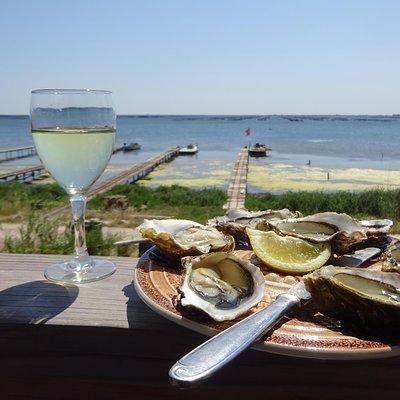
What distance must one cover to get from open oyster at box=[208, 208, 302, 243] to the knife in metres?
0.42

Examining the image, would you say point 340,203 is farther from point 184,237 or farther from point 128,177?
point 184,237

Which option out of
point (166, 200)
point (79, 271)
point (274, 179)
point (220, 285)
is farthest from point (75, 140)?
point (274, 179)

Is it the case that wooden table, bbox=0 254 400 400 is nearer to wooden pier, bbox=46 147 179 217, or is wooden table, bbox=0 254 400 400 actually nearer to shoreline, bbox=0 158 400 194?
wooden pier, bbox=46 147 179 217

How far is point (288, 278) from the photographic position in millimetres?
1022

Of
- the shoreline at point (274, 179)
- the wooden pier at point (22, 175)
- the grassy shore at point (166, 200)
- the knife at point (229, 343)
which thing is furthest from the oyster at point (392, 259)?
the wooden pier at point (22, 175)

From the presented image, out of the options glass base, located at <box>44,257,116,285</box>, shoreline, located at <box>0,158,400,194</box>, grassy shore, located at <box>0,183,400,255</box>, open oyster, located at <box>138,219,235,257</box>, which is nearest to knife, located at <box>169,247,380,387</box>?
open oyster, located at <box>138,219,235,257</box>

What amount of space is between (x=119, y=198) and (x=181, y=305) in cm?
1547

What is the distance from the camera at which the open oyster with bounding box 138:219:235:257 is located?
108 cm

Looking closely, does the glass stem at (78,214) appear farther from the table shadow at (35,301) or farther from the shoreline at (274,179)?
the shoreline at (274,179)

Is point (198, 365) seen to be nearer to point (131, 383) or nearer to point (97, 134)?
point (131, 383)

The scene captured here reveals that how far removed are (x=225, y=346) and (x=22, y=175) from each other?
31.2m

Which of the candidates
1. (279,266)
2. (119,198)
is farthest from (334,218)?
(119,198)

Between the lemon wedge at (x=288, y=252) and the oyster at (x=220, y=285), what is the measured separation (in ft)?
0.42

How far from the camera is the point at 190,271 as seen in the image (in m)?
0.95
